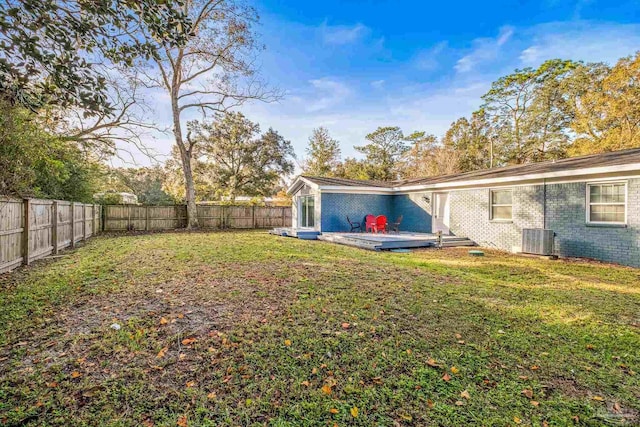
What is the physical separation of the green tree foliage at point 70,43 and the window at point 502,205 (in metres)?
10.9

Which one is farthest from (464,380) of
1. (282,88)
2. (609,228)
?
(282,88)

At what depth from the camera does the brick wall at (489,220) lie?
32.1ft

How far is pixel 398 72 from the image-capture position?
1523 centimetres

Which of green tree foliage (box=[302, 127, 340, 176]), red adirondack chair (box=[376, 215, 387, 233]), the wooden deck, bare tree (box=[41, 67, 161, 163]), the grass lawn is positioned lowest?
the grass lawn

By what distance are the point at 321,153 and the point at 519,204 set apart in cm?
2535

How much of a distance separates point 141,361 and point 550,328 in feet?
14.9

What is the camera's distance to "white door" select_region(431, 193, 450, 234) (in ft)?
42.4

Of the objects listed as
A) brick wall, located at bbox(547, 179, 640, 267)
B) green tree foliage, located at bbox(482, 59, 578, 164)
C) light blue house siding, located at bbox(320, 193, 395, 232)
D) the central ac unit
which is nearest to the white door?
light blue house siding, located at bbox(320, 193, 395, 232)

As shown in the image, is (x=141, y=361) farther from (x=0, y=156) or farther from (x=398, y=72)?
(x=398, y=72)

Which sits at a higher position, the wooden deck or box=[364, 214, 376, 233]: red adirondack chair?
box=[364, 214, 376, 233]: red adirondack chair

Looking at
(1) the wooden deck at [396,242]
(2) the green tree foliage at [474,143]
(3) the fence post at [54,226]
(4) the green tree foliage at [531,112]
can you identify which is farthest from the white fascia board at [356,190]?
(4) the green tree foliage at [531,112]

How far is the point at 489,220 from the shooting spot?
1114 cm

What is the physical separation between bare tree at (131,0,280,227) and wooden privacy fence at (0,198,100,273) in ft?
27.1

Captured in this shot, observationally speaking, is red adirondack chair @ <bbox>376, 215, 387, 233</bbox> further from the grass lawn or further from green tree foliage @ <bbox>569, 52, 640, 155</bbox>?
green tree foliage @ <bbox>569, 52, 640, 155</bbox>
